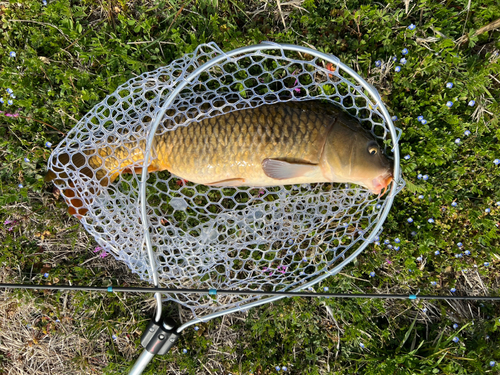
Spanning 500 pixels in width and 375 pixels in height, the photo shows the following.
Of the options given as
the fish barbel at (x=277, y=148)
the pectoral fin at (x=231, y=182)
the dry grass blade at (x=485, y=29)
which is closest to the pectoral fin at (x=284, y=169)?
the fish barbel at (x=277, y=148)

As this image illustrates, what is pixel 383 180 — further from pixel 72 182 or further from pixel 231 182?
pixel 72 182

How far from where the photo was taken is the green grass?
2301 mm

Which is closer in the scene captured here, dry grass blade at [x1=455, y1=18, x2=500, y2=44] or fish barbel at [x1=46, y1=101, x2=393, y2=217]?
fish barbel at [x1=46, y1=101, x2=393, y2=217]

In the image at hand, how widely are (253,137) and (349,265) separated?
4.21 feet

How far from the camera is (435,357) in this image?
2.43 metres

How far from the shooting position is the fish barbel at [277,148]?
2.03 metres

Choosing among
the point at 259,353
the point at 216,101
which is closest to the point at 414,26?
the point at 216,101

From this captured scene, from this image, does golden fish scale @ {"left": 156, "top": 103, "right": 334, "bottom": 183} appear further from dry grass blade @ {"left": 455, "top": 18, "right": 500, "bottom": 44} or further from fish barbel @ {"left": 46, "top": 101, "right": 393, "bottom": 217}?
dry grass blade @ {"left": 455, "top": 18, "right": 500, "bottom": 44}

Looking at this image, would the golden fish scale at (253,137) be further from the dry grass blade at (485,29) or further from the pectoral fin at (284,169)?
the dry grass blade at (485,29)

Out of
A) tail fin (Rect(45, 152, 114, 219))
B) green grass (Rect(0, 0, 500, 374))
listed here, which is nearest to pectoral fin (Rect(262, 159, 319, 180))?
green grass (Rect(0, 0, 500, 374))

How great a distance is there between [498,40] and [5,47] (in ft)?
12.1

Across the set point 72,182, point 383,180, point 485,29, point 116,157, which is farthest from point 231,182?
point 485,29

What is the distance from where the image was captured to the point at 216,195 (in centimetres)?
257

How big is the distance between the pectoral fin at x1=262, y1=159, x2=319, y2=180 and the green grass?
792mm
